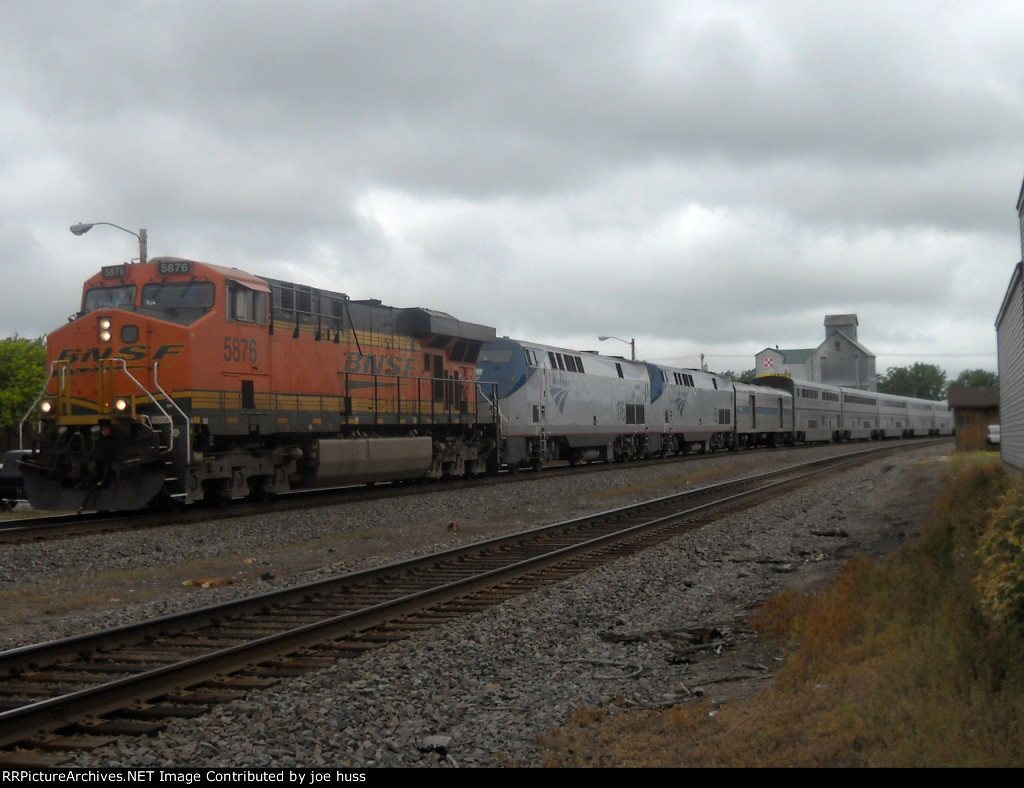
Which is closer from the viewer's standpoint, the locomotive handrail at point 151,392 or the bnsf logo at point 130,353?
the locomotive handrail at point 151,392

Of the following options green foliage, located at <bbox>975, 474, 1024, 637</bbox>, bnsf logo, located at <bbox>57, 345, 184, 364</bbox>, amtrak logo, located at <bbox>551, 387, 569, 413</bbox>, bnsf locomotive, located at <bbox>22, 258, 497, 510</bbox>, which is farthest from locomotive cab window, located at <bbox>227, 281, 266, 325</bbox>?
amtrak logo, located at <bbox>551, 387, 569, 413</bbox>

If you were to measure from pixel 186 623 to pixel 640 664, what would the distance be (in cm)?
384

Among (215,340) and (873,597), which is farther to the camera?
(215,340)

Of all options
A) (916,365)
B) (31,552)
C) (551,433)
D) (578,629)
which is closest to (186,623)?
(578,629)

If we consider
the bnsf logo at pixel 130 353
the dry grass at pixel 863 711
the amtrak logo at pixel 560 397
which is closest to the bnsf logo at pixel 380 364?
the bnsf logo at pixel 130 353

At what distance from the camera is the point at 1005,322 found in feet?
77.9

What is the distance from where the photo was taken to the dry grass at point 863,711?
4.45 meters

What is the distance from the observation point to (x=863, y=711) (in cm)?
495

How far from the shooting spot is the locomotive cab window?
52.0 feet

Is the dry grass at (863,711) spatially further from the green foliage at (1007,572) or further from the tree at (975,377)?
the tree at (975,377)

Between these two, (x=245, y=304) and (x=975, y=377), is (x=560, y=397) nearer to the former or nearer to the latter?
(x=245, y=304)

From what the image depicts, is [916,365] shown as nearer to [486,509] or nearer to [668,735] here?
[486,509]

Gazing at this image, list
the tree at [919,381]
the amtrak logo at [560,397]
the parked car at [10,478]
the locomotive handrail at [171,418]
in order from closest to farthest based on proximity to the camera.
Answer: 1. the locomotive handrail at [171,418]
2. the parked car at [10,478]
3. the amtrak logo at [560,397]
4. the tree at [919,381]

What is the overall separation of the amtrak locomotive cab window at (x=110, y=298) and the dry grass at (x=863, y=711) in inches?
492
